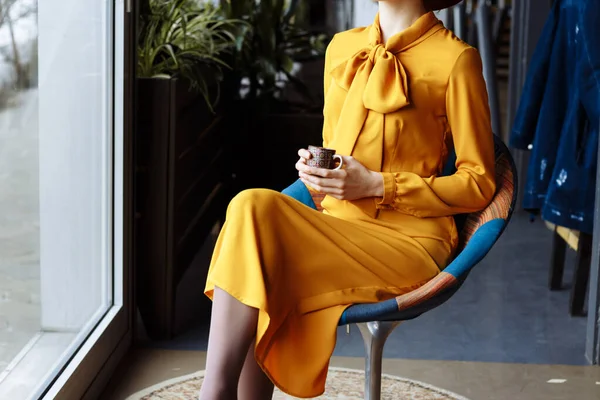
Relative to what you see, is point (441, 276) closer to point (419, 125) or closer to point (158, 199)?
point (419, 125)

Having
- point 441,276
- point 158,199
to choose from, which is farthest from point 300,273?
point 158,199

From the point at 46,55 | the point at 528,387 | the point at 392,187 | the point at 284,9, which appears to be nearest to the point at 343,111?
the point at 392,187

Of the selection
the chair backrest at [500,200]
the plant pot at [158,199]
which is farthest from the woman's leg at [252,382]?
the plant pot at [158,199]

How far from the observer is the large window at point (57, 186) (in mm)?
1990

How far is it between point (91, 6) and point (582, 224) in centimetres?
188

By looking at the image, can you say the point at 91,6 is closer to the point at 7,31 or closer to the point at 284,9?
the point at 7,31

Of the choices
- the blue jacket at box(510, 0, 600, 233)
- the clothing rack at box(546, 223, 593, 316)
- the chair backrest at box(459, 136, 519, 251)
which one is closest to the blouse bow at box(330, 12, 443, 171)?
the chair backrest at box(459, 136, 519, 251)

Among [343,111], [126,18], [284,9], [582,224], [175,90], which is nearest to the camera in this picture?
[343,111]

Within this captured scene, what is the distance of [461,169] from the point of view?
2.04 m

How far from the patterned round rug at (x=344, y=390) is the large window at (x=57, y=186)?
22 cm

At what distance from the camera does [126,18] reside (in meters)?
2.87

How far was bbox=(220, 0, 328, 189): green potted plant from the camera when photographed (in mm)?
5059

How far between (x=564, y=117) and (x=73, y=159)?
6.37 ft

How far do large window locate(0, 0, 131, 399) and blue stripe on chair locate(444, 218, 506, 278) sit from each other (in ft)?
3.10
